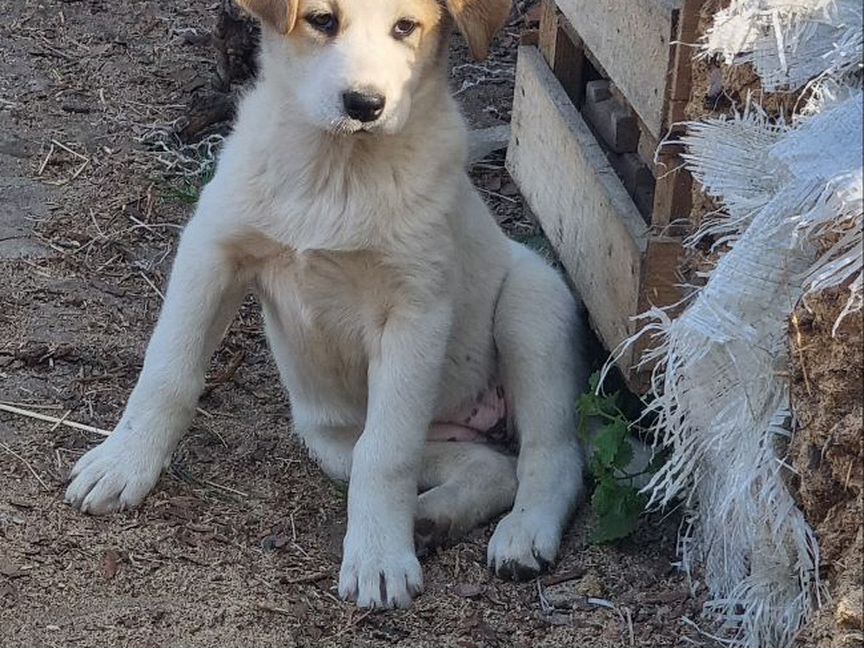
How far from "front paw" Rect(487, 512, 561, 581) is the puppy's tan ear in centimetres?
137

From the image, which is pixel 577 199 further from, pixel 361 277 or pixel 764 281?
pixel 764 281

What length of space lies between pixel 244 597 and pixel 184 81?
11.3 feet

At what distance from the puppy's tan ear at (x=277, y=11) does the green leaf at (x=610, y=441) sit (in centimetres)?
128

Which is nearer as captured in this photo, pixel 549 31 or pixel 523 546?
pixel 523 546

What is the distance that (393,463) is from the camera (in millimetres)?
3670

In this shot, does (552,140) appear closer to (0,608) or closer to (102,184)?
(102,184)

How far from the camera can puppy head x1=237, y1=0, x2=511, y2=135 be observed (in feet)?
11.3

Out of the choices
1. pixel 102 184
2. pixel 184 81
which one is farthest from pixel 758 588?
pixel 184 81

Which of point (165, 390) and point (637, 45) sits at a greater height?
point (637, 45)

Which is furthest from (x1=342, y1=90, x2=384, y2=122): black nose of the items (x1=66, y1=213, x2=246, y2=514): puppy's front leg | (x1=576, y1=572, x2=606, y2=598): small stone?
(x1=576, y1=572, x2=606, y2=598): small stone

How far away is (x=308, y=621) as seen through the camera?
344cm

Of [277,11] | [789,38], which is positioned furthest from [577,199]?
[789,38]

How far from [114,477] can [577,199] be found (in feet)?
5.23

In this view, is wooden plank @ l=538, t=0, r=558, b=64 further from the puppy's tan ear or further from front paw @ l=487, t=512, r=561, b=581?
front paw @ l=487, t=512, r=561, b=581
